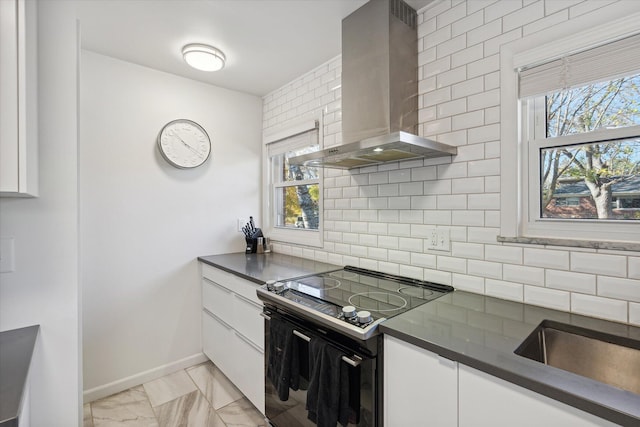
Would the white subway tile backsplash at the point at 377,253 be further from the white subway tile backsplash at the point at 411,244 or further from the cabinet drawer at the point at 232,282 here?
the cabinet drawer at the point at 232,282

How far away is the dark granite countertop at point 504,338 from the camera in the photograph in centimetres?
70

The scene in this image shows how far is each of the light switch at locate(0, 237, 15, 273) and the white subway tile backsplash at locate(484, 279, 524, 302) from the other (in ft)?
6.58

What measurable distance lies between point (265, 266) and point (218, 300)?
493 millimetres

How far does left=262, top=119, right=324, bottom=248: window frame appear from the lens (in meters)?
2.44

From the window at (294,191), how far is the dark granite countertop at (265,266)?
8.4 inches

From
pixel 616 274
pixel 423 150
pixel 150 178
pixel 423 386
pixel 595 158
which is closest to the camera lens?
pixel 423 386

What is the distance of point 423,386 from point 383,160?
1256 millimetres

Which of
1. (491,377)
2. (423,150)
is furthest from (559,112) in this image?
(491,377)

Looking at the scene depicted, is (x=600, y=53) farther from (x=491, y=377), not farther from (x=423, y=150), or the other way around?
(x=491, y=377)

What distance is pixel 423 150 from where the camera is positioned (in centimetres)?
150

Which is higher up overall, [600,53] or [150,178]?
[600,53]

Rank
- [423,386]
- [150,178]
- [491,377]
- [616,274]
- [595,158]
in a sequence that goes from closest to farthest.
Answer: [491,377], [423,386], [616,274], [595,158], [150,178]

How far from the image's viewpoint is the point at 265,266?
→ 7.30 feet

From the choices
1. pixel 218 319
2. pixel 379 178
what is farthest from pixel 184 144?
pixel 379 178
